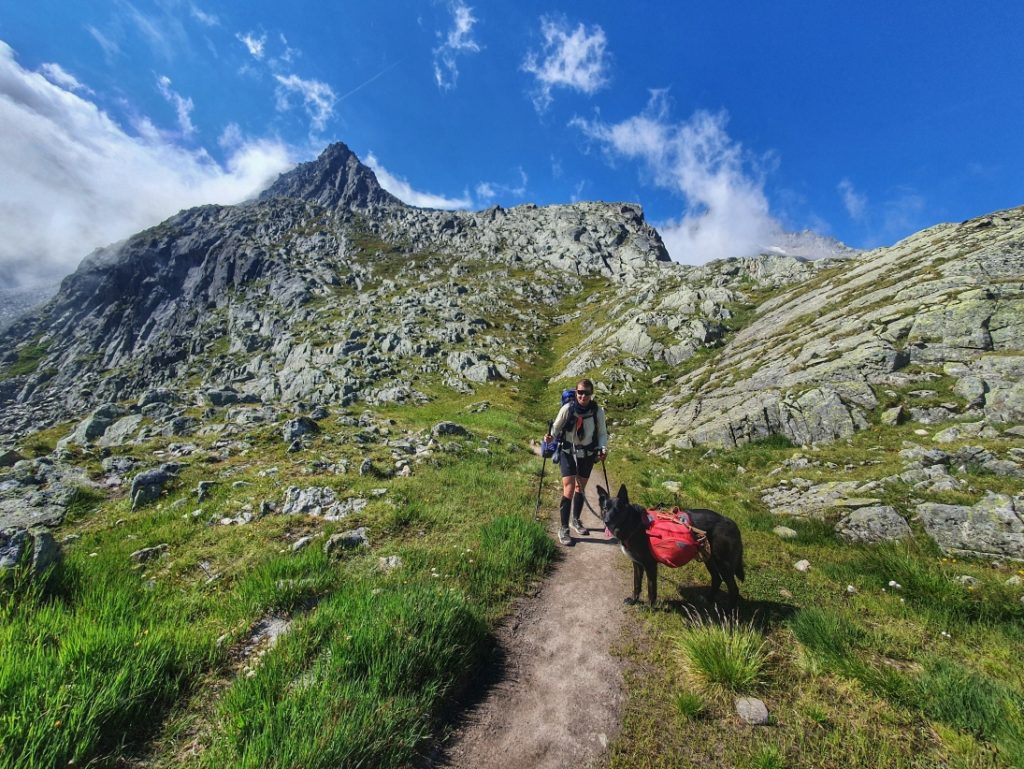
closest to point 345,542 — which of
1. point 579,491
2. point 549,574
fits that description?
point 549,574

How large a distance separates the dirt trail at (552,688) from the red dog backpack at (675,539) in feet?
4.57

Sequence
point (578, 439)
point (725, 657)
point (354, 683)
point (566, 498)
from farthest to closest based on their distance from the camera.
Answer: point (566, 498) → point (578, 439) → point (725, 657) → point (354, 683)

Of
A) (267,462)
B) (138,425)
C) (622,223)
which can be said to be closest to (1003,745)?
(267,462)

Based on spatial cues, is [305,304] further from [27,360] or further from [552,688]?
[27,360]

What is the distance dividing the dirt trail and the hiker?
8.33ft

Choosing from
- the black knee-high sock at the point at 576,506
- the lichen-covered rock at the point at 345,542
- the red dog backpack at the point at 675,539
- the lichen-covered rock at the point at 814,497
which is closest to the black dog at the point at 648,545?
the red dog backpack at the point at 675,539

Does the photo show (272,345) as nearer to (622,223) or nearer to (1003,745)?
(1003,745)

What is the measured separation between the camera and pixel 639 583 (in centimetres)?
695

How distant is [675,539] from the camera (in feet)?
20.0

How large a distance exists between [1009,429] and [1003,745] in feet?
43.3

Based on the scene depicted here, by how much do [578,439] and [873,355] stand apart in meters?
18.9

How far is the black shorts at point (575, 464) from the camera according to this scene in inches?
380

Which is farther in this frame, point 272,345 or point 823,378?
point 272,345

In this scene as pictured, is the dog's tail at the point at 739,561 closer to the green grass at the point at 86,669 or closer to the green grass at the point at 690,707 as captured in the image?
the green grass at the point at 690,707
